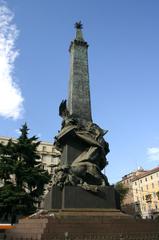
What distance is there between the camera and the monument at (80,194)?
9469 millimetres

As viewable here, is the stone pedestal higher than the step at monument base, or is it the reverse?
the stone pedestal

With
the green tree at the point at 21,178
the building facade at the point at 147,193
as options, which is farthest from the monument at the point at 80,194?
the building facade at the point at 147,193

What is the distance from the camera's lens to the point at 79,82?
1572 cm

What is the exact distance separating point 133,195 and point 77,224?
215 ft

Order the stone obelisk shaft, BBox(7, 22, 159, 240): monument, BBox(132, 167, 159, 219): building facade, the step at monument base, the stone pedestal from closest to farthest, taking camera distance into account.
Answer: the step at monument base < BBox(7, 22, 159, 240): monument < the stone pedestal < the stone obelisk shaft < BBox(132, 167, 159, 219): building facade

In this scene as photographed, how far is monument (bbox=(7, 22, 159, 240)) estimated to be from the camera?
373 inches

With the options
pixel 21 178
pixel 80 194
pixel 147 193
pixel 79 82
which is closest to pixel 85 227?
pixel 80 194

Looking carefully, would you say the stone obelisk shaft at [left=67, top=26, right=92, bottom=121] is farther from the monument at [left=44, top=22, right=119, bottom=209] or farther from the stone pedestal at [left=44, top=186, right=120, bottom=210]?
the stone pedestal at [left=44, top=186, right=120, bottom=210]

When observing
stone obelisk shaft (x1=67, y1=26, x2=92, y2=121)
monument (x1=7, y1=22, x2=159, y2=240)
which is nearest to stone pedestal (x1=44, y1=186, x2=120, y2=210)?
monument (x1=7, y1=22, x2=159, y2=240)

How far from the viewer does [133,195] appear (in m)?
71.5

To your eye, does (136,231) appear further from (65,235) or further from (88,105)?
(88,105)

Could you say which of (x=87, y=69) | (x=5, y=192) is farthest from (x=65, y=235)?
(x=5, y=192)

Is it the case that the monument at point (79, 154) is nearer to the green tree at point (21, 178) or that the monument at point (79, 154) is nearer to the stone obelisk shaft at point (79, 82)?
the stone obelisk shaft at point (79, 82)

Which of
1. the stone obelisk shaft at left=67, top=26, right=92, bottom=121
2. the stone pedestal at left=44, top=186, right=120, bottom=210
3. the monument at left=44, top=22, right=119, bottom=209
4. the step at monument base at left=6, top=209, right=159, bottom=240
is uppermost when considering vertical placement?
the stone obelisk shaft at left=67, top=26, right=92, bottom=121
